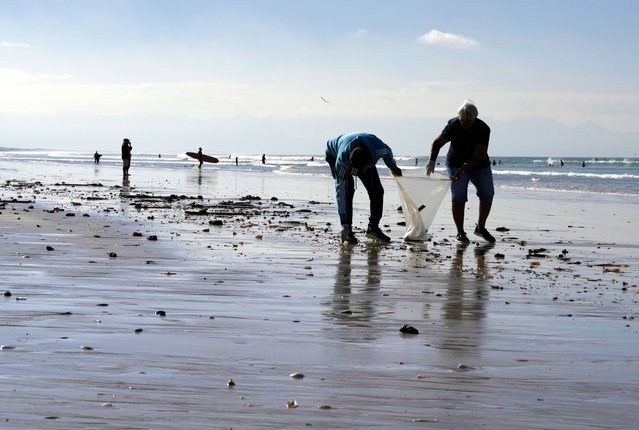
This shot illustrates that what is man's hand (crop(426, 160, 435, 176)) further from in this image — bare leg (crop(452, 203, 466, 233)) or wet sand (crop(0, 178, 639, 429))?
wet sand (crop(0, 178, 639, 429))

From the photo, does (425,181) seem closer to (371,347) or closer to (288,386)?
(371,347)

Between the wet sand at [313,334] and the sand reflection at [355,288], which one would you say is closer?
the wet sand at [313,334]

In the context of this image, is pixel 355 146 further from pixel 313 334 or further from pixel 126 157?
pixel 126 157

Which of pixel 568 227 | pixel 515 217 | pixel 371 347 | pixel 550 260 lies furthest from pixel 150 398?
pixel 515 217

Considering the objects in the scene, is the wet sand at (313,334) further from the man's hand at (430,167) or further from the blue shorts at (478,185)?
the man's hand at (430,167)

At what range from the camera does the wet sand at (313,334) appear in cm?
362

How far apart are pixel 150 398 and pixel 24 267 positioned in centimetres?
449

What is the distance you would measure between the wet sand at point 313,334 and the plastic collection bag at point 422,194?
0.82 meters

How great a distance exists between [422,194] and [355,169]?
1.22 meters

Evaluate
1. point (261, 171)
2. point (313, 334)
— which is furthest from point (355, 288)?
point (261, 171)

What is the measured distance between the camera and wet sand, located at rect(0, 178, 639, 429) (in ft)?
11.9

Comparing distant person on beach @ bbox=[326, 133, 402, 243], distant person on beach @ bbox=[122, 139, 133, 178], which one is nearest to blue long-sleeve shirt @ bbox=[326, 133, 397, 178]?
distant person on beach @ bbox=[326, 133, 402, 243]

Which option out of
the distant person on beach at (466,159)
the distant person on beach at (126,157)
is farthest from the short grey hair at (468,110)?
the distant person on beach at (126,157)

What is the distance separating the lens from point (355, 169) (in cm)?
1077
